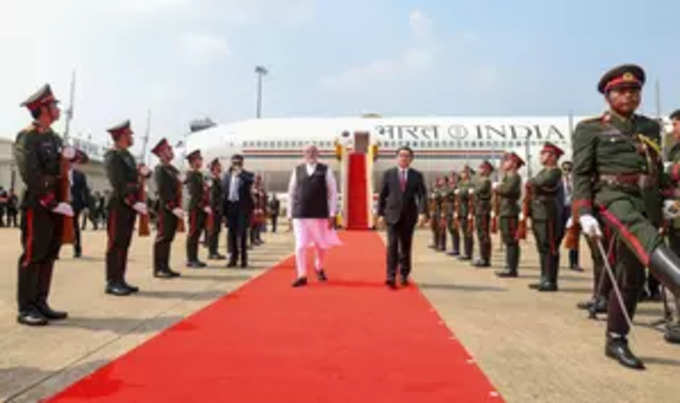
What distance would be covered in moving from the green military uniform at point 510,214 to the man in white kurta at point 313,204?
2.36 m

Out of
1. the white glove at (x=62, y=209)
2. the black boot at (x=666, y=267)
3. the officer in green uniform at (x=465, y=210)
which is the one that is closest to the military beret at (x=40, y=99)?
the white glove at (x=62, y=209)

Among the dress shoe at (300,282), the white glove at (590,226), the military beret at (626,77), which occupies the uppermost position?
the military beret at (626,77)

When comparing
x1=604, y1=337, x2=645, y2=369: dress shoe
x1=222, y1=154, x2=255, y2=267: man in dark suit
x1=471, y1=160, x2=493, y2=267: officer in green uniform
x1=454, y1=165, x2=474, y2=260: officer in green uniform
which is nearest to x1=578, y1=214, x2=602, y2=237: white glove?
x1=604, y1=337, x2=645, y2=369: dress shoe

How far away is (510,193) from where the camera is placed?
24.1 ft

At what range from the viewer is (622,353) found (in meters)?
3.24

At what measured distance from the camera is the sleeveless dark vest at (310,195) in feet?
21.3

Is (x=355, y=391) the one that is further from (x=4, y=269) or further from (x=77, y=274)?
(x=4, y=269)

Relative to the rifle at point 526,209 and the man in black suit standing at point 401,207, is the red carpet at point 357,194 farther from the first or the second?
the man in black suit standing at point 401,207

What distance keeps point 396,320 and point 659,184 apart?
6.90 ft

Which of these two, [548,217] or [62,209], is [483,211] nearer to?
[548,217]

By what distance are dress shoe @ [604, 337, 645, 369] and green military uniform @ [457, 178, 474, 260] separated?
20.1 ft

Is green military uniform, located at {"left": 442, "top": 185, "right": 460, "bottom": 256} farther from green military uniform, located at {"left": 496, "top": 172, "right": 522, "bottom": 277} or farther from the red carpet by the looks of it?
the red carpet

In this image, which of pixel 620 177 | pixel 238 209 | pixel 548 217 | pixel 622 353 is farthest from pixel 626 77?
pixel 238 209

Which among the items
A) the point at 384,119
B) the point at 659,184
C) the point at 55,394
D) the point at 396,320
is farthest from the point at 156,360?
the point at 384,119
